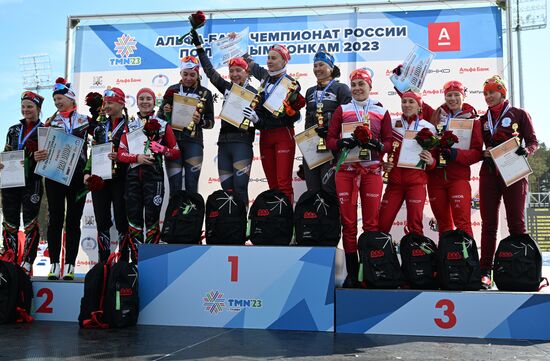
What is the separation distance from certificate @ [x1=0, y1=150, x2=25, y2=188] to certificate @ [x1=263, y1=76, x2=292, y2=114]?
7.27 ft

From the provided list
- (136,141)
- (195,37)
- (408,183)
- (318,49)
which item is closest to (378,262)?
(408,183)

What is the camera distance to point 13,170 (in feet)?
15.4

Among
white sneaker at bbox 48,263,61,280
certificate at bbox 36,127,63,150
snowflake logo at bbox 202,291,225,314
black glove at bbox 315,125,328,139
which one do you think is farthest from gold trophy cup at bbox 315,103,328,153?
white sneaker at bbox 48,263,61,280

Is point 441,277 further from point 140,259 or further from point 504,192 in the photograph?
point 140,259

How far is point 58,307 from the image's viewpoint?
169 inches

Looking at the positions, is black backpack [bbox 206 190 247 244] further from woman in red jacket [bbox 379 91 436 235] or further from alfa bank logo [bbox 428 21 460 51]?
alfa bank logo [bbox 428 21 460 51]

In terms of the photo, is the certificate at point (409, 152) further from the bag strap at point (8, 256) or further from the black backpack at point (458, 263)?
the bag strap at point (8, 256)

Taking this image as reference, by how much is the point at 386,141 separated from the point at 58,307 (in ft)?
9.79

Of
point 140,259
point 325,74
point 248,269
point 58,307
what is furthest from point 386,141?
point 58,307

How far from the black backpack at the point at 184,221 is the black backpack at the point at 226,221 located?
0.28 feet

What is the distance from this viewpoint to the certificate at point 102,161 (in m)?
4.58

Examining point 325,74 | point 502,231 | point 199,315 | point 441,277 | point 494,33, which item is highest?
point 494,33

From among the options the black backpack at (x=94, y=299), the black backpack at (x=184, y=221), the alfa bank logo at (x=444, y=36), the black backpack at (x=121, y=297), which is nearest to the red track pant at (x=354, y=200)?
the black backpack at (x=184, y=221)

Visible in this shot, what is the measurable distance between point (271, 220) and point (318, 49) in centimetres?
253
